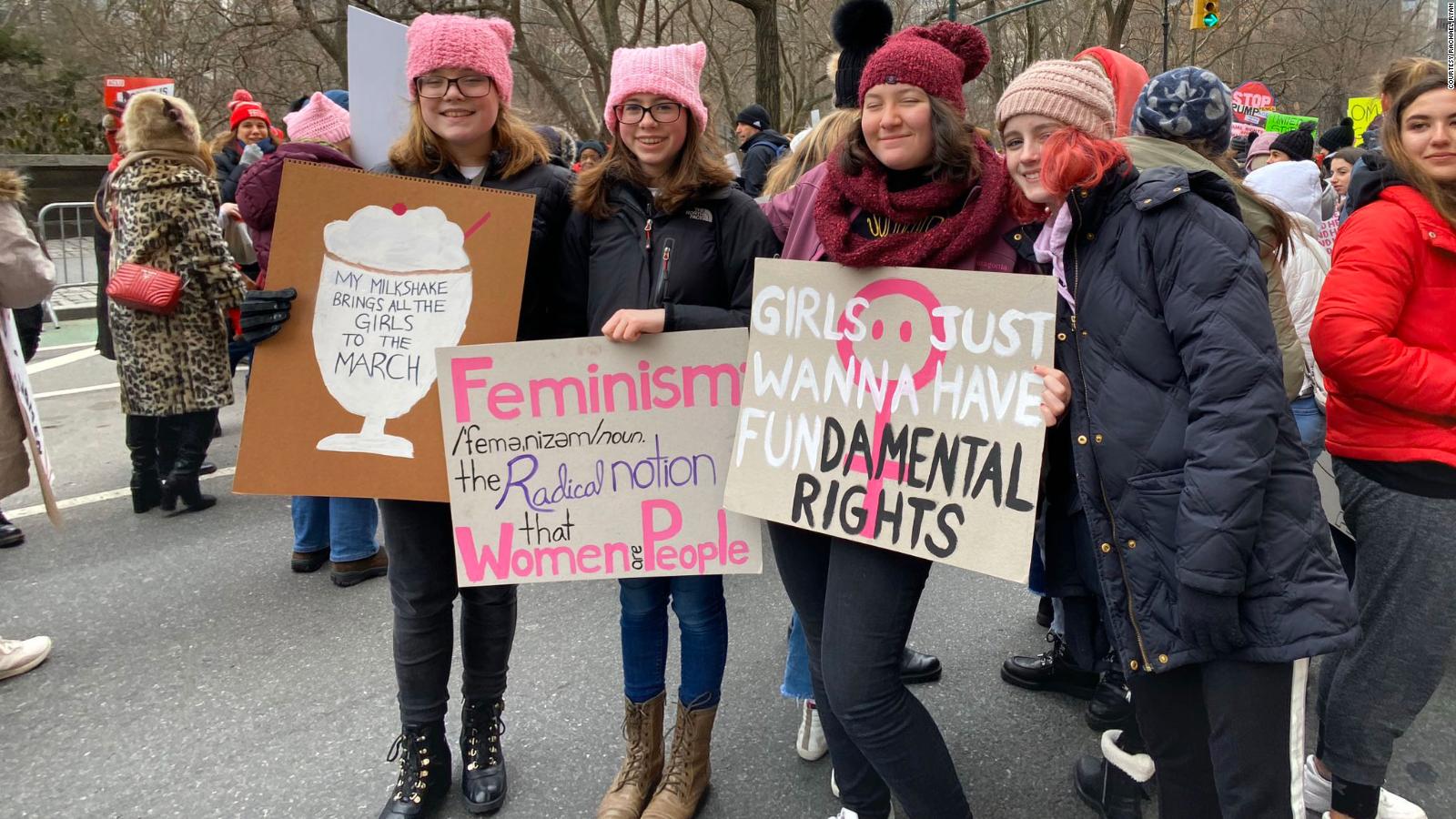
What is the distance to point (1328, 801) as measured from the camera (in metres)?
2.30

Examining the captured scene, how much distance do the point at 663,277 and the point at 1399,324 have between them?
168cm

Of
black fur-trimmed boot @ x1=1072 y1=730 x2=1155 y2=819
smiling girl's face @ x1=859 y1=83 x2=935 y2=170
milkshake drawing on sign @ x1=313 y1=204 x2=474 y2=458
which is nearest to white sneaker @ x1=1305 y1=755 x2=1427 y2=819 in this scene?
black fur-trimmed boot @ x1=1072 y1=730 x2=1155 y2=819

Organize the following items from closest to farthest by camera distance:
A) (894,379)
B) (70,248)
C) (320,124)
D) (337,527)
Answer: (894,379) → (320,124) → (337,527) → (70,248)

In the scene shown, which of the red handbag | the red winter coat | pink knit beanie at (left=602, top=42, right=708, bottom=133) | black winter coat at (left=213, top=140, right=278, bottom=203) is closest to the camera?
the red winter coat

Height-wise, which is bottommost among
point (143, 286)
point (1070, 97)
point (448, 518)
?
point (448, 518)

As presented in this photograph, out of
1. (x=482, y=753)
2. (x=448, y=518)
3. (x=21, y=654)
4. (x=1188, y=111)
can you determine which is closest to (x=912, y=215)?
(x=1188, y=111)

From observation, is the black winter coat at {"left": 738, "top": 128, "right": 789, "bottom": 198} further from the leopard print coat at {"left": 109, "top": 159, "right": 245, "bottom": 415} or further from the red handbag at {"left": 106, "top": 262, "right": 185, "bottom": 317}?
the red handbag at {"left": 106, "top": 262, "right": 185, "bottom": 317}

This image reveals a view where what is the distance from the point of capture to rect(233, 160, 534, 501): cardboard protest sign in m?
2.18

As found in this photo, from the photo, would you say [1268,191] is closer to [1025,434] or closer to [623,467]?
[1025,434]

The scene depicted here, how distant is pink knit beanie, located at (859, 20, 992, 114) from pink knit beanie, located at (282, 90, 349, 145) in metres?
1.80

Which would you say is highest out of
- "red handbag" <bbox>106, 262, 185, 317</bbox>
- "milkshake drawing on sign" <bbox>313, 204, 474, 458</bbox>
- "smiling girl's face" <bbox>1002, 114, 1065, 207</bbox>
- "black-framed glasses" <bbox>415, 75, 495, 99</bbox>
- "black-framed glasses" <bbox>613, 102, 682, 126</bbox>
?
"black-framed glasses" <bbox>415, 75, 495, 99</bbox>

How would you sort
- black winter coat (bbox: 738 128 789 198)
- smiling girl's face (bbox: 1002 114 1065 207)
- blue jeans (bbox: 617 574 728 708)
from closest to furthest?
smiling girl's face (bbox: 1002 114 1065 207)
blue jeans (bbox: 617 574 728 708)
black winter coat (bbox: 738 128 789 198)

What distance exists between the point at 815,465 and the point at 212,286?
3802 millimetres

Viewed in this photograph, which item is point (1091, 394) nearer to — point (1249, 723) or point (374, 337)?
point (1249, 723)
